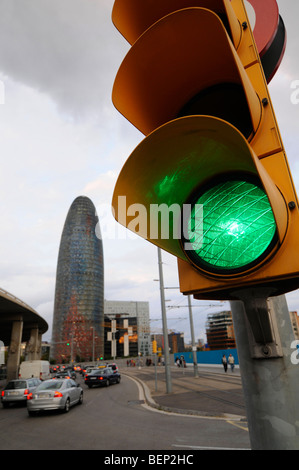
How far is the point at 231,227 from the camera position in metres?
1.27

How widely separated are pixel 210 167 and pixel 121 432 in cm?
848

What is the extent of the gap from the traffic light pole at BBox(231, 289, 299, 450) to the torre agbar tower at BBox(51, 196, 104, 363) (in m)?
116

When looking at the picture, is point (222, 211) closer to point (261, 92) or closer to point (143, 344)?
point (261, 92)

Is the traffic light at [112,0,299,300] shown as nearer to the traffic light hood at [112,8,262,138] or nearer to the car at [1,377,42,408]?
the traffic light hood at [112,8,262,138]

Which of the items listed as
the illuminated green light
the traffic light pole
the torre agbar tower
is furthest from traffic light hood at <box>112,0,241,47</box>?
the torre agbar tower

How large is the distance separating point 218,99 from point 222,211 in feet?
2.62

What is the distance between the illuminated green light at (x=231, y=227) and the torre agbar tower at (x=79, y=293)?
11629cm

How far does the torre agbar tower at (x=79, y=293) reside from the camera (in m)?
116

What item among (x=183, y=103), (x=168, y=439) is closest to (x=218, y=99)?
(x=183, y=103)

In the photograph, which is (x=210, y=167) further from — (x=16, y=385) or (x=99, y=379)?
(x=99, y=379)

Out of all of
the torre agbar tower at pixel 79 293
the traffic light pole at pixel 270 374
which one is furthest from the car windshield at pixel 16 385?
the torre agbar tower at pixel 79 293

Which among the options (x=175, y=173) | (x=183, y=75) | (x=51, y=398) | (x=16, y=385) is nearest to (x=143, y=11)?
(x=183, y=75)

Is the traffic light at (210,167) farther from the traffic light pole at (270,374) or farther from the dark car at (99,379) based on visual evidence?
the dark car at (99,379)

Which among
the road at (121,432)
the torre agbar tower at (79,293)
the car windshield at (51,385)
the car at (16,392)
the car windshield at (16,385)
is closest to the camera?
the road at (121,432)
